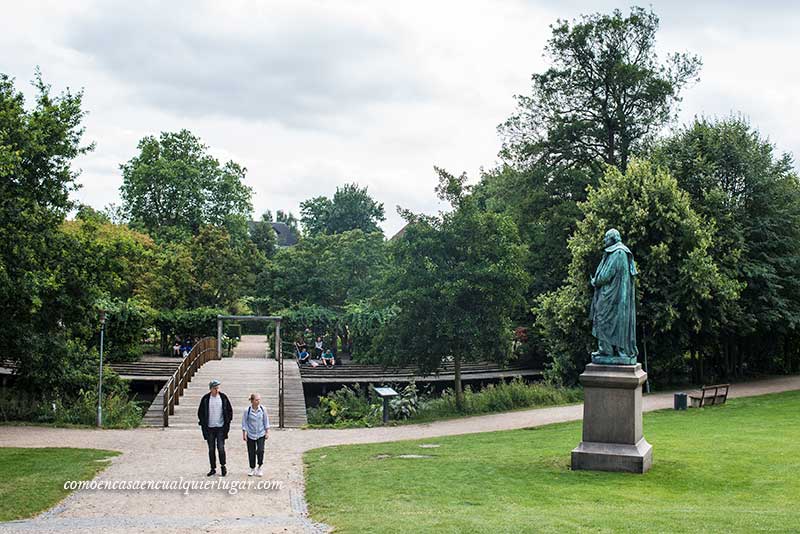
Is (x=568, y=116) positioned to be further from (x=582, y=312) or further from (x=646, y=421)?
(x=646, y=421)

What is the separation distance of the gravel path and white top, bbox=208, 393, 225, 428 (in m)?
1.01

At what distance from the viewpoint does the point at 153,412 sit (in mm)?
25109

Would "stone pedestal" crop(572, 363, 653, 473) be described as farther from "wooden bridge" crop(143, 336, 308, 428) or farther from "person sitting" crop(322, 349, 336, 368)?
"person sitting" crop(322, 349, 336, 368)

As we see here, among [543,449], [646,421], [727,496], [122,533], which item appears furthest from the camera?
[646,421]

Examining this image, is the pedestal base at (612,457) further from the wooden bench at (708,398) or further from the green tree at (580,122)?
the green tree at (580,122)

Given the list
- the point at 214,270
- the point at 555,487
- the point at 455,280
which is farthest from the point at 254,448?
the point at 214,270

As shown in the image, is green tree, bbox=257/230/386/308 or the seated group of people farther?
green tree, bbox=257/230/386/308

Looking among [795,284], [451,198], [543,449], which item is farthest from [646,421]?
[795,284]

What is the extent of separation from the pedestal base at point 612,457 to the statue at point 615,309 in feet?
4.48

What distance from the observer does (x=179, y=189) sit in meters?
61.9

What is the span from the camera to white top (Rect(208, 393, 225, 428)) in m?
12.9

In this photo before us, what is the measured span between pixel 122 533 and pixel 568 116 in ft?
108

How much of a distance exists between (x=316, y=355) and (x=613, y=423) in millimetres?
30351

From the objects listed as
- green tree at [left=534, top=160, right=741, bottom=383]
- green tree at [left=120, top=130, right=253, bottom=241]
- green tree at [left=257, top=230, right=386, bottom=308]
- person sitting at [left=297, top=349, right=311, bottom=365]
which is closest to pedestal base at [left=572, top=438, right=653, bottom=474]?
green tree at [left=534, top=160, right=741, bottom=383]
